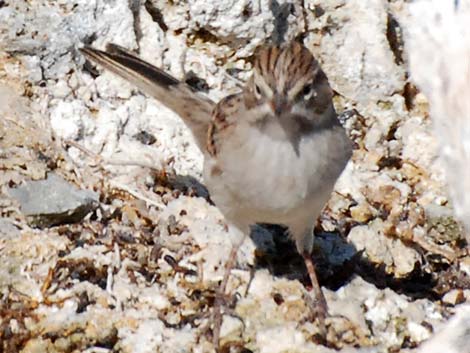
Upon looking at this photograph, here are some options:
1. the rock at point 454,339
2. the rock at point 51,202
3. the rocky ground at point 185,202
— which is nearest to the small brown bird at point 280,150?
the rocky ground at point 185,202

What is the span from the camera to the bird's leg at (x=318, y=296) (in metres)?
5.91

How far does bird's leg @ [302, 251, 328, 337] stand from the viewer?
5.91 meters

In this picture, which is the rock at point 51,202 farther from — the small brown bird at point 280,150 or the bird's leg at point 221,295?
the bird's leg at point 221,295

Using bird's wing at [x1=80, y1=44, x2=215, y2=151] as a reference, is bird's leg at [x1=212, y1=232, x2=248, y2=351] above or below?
below

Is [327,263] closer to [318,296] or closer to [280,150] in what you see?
[318,296]

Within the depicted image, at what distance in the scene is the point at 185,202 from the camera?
6.79 m

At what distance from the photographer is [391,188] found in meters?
7.37

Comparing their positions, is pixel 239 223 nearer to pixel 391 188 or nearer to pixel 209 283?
pixel 209 283

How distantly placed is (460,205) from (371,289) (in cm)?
199

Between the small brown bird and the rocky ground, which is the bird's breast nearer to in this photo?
the small brown bird

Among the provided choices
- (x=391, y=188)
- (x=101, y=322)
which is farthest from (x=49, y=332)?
(x=391, y=188)

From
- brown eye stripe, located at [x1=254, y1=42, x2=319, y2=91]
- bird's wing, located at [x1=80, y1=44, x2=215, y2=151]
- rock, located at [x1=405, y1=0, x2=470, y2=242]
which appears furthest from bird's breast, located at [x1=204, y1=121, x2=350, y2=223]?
rock, located at [x1=405, y1=0, x2=470, y2=242]

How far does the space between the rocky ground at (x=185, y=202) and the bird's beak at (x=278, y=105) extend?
3.16 feet

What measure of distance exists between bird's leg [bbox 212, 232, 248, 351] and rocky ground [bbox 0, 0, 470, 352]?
0.05 meters
